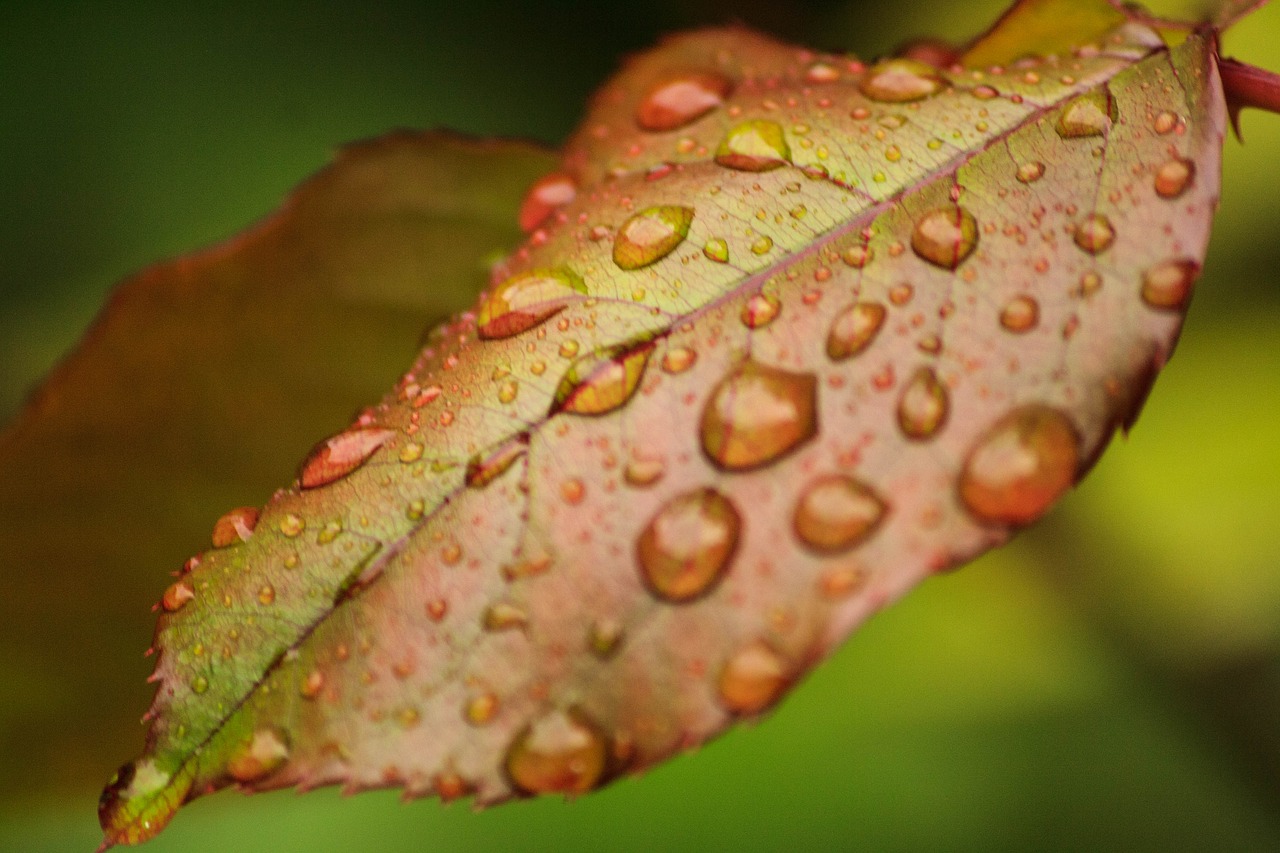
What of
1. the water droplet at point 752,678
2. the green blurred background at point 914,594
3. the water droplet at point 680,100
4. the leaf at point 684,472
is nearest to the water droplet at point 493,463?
the leaf at point 684,472

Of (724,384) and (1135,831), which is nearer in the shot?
(724,384)

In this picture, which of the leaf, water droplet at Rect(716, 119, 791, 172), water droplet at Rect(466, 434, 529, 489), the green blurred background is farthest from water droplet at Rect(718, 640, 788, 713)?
the green blurred background

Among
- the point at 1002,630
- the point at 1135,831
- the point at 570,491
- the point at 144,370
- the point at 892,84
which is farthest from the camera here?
the point at 1002,630

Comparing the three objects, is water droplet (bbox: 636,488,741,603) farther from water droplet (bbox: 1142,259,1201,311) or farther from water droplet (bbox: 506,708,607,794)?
water droplet (bbox: 1142,259,1201,311)

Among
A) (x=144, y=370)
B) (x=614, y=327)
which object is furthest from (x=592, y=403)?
(x=144, y=370)

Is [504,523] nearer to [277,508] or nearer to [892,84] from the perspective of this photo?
[277,508]

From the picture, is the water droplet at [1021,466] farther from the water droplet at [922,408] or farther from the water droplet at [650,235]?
the water droplet at [650,235]

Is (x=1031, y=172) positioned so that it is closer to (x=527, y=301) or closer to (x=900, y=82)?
(x=900, y=82)
